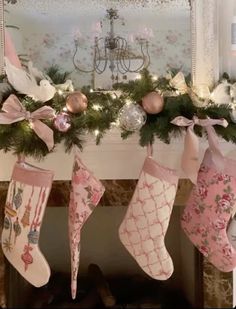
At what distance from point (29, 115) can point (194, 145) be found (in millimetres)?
536

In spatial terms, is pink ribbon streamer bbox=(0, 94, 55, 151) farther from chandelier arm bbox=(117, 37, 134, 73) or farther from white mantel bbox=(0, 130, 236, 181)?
chandelier arm bbox=(117, 37, 134, 73)

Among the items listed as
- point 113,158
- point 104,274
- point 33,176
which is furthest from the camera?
point 104,274

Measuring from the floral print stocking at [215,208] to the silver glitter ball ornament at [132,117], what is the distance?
27cm

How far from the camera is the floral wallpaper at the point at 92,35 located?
1773 mm

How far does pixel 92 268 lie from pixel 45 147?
794 mm

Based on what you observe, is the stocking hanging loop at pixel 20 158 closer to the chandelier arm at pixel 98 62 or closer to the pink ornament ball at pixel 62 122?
the pink ornament ball at pixel 62 122

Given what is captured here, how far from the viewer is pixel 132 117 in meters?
1.56

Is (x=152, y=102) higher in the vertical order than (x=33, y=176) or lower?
higher

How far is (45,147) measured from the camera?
1.62 m

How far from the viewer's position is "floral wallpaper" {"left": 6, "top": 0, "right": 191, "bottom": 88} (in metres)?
1.77

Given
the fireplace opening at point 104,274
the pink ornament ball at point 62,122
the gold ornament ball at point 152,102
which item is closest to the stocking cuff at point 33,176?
the pink ornament ball at point 62,122

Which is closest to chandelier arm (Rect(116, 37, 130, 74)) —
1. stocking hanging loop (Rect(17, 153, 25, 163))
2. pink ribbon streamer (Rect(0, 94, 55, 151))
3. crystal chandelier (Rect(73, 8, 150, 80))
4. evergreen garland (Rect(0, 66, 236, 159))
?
crystal chandelier (Rect(73, 8, 150, 80))

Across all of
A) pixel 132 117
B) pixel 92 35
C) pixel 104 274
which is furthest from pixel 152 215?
pixel 104 274

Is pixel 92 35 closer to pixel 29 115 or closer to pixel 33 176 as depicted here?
pixel 29 115
